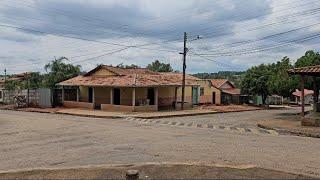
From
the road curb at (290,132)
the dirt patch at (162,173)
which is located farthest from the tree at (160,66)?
the dirt patch at (162,173)

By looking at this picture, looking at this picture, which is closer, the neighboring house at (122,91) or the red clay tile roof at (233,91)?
the neighboring house at (122,91)

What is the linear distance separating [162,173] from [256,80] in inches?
1974

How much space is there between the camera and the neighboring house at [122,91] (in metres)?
40.4

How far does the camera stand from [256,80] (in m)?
58.8

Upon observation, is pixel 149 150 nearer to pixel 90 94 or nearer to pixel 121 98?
pixel 121 98

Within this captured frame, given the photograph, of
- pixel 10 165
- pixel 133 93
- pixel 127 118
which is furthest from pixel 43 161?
pixel 133 93

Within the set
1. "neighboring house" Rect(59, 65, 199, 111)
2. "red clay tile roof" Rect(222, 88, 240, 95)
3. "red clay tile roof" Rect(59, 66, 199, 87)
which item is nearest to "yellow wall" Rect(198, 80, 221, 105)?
"neighboring house" Rect(59, 65, 199, 111)

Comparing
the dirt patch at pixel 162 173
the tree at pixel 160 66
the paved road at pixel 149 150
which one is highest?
the tree at pixel 160 66

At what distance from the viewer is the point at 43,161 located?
12984 mm

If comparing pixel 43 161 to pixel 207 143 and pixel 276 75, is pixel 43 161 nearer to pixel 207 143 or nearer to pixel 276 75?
pixel 207 143

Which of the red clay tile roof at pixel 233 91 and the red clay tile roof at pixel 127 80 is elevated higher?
the red clay tile roof at pixel 127 80

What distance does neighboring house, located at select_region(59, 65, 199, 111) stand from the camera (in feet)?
133

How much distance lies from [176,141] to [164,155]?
153 inches

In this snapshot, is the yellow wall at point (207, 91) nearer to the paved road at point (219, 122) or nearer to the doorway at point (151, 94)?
the doorway at point (151, 94)
